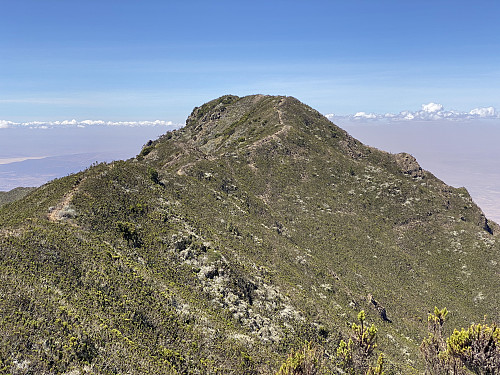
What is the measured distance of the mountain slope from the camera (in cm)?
2669

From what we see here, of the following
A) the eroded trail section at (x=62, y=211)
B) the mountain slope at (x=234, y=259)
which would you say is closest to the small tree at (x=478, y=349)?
the mountain slope at (x=234, y=259)

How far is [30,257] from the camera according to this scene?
102 ft

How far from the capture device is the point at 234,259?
1889 inches

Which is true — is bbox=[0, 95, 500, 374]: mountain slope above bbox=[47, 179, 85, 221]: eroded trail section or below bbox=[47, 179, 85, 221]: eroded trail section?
below

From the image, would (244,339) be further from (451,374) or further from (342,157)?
(342,157)

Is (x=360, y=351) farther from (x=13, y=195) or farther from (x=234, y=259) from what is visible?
(x=13, y=195)

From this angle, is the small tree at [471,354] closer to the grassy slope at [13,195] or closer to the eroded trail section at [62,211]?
the eroded trail section at [62,211]

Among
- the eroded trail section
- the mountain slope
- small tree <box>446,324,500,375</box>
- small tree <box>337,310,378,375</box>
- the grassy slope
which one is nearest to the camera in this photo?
small tree <box>446,324,500,375</box>

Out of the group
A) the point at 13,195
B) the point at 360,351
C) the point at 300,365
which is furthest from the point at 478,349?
A: the point at 13,195

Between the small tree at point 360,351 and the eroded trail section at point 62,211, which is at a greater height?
the eroded trail section at point 62,211

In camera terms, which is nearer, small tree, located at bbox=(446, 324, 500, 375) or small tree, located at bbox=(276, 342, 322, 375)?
small tree, located at bbox=(276, 342, 322, 375)

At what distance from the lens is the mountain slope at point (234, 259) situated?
87.6ft

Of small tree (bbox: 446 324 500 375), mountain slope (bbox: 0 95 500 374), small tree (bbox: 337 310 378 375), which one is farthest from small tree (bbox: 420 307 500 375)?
mountain slope (bbox: 0 95 500 374)

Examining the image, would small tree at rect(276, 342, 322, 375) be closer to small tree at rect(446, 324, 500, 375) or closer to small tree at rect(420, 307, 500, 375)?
small tree at rect(420, 307, 500, 375)
